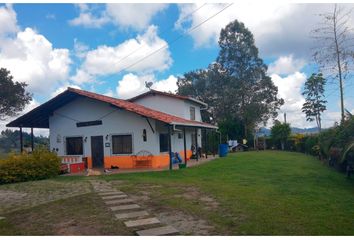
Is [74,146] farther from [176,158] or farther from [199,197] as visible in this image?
[199,197]

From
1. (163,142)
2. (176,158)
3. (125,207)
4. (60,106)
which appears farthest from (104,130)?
(125,207)

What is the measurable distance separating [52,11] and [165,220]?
375 inches

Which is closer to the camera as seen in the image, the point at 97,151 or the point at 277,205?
the point at 277,205

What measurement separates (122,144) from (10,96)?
21842 millimetres

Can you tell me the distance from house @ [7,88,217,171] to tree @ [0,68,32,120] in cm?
1455

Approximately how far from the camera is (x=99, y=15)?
1375 cm

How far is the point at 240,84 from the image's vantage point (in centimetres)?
3988

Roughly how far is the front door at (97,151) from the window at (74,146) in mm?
995

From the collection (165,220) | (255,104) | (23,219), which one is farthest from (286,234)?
(255,104)

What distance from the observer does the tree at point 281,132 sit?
35750mm

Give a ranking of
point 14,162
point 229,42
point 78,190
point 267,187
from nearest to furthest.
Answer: point 267,187, point 78,190, point 14,162, point 229,42

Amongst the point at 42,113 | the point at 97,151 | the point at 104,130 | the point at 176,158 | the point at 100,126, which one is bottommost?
the point at 176,158

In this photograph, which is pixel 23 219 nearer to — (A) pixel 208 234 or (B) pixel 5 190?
(A) pixel 208 234

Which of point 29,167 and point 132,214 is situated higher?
point 29,167
